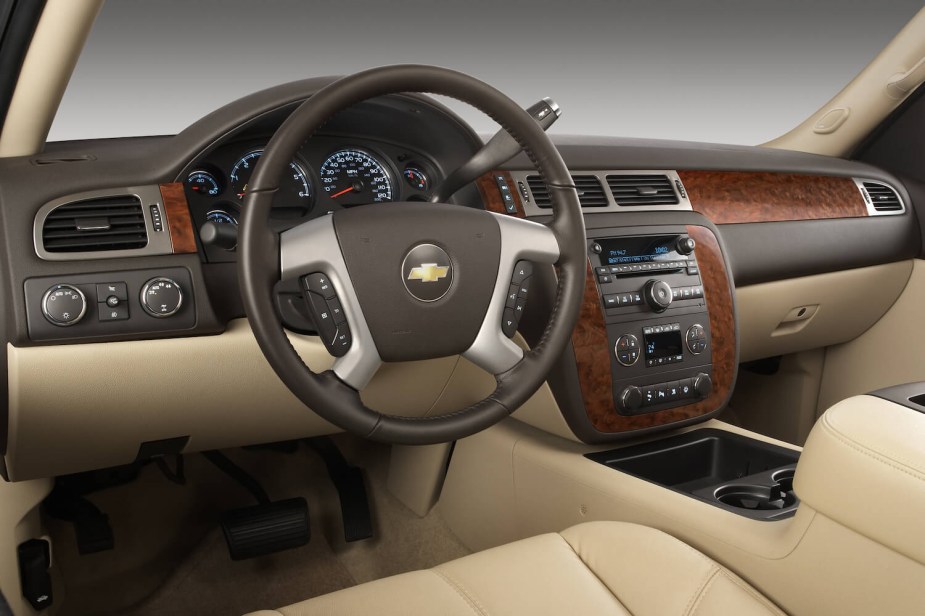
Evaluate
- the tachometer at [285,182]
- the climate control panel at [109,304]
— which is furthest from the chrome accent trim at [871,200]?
the climate control panel at [109,304]

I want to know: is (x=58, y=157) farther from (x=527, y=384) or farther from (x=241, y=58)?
(x=241, y=58)

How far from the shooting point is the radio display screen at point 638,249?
171 centimetres

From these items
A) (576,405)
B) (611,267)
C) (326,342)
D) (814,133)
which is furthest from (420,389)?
(814,133)

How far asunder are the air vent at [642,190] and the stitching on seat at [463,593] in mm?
934

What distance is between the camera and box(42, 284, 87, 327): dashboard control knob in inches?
49.7

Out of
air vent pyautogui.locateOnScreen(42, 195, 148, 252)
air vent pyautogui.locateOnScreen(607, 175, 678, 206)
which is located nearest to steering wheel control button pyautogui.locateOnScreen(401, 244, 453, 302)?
air vent pyautogui.locateOnScreen(42, 195, 148, 252)

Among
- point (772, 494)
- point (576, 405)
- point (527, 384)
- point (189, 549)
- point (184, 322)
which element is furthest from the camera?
point (189, 549)

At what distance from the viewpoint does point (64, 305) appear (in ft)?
4.16

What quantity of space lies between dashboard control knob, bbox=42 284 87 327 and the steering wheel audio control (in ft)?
1.31

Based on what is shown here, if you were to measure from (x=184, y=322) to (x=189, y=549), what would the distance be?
821 millimetres

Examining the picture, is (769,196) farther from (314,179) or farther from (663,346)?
(314,179)

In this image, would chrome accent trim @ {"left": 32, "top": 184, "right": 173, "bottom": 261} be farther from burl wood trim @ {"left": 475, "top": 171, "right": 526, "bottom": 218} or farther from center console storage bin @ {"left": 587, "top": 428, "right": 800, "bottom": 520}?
center console storage bin @ {"left": 587, "top": 428, "right": 800, "bottom": 520}

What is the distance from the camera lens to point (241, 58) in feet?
11.0

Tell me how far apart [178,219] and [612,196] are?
890 millimetres
